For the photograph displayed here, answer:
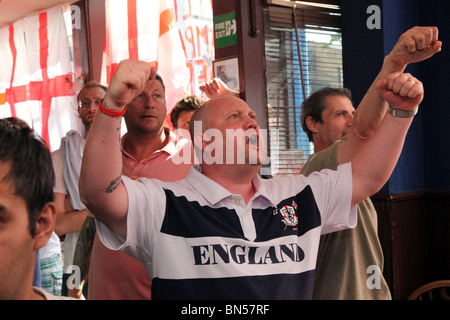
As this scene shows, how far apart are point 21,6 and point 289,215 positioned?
4.67 metres

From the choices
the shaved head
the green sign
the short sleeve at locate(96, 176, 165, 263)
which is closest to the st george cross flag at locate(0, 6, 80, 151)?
the green sign

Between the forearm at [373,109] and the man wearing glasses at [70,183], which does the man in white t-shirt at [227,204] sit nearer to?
the forearm at [373,109]

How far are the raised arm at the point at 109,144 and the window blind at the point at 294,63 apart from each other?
2.32 metres

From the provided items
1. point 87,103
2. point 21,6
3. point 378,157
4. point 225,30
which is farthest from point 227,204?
point 21,6

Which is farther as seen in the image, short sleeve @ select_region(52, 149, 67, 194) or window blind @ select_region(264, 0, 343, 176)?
window blind @ select_region(264, 0, 343, 176)

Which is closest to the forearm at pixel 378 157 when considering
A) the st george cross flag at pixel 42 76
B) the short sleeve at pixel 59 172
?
the short sleeve at pixel 59 172

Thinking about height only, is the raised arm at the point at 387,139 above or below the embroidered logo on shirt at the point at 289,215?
above

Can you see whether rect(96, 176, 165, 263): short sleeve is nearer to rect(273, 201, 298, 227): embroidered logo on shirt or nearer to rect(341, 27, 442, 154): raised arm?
rect(273, 201, 298, 227): embroidered logo on shirt

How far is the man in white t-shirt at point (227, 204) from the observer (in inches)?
49.2

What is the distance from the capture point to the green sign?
10.8 feet

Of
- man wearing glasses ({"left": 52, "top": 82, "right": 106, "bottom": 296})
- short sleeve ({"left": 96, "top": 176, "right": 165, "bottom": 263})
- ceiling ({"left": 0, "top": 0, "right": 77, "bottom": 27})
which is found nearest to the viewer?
short sleeve ({"left": 96, "top": 176, "right": 165, "bottom": 263})

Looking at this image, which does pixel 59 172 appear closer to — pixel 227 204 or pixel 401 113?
pixel 227 204

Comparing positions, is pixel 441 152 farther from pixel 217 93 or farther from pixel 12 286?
pixel 12 286

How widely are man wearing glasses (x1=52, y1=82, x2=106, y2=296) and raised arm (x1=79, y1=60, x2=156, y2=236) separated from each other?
43.6 inches
